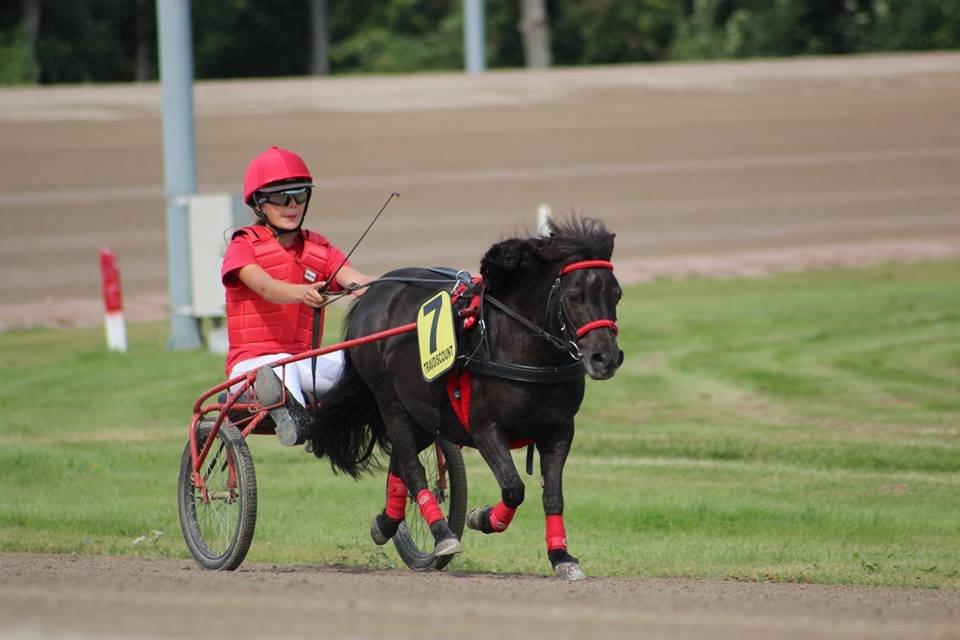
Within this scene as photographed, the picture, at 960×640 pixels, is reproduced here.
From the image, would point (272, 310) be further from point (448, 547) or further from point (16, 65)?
point (16, 65)

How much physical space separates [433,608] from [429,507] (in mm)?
1878

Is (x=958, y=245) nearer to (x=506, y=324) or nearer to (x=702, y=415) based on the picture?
(x=702, y=415)

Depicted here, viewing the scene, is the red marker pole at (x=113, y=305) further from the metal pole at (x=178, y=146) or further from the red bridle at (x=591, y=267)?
the red bridle at (x=591, y=267)

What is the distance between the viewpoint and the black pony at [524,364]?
23.5 ft

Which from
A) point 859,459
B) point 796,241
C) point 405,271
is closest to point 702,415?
point 859,459

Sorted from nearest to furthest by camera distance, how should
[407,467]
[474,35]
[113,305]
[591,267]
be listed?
[591,267]
[407,467]
[113,305]
[474,35]

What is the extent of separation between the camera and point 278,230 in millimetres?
8375

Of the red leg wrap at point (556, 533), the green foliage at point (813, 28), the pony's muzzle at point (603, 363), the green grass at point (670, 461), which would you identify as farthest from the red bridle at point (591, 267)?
the green foliage at point (813, 28)

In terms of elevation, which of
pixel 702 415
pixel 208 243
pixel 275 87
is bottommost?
pixel 702 415

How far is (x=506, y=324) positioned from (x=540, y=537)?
2.68 meters

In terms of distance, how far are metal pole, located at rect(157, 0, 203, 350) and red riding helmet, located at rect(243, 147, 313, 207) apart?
9661 mm

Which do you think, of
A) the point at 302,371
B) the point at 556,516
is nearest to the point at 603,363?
the point at 556,516

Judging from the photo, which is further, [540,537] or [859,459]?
[859,459]

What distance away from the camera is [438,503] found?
28.4 ft
